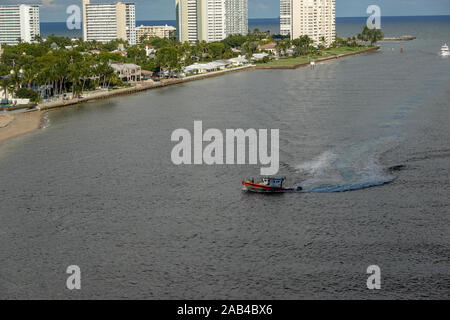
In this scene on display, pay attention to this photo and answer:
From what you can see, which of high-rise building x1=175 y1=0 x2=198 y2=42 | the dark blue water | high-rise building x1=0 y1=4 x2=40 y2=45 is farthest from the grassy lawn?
high-rise building x1=0 y1=4 x2=40 y2=45

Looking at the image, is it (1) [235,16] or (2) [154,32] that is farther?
(2) [154,32]

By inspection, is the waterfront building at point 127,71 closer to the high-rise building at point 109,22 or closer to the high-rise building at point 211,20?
the high-rise building at point 211,20

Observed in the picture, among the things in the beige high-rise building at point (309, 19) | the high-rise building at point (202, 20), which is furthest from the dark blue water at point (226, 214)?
the high-rise building at point (202, 20)

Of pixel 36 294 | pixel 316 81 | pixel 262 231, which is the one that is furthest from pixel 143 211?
pixel 316 81

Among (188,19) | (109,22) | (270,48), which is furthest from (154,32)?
(270,48)

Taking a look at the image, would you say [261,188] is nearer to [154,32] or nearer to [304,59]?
[304,59]
